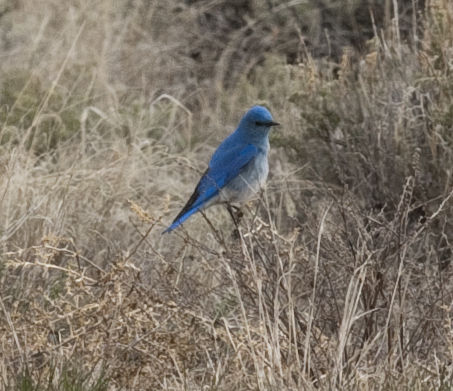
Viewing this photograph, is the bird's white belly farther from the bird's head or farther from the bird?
the bird's head

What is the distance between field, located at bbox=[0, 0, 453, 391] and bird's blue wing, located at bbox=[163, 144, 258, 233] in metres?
0.26

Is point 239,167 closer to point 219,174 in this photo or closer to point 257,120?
point 219,174

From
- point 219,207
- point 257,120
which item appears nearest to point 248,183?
point 257,120

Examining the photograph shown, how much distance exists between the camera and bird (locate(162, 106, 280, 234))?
5.19 metres

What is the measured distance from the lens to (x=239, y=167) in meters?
5.27

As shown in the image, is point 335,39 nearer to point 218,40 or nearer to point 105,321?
point 218,40

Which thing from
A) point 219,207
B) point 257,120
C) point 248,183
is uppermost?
point 257,120

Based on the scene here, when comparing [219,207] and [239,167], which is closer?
[239,167]

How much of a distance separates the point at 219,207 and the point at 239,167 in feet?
5.68

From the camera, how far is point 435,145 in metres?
5.98

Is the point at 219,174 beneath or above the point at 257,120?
beneath

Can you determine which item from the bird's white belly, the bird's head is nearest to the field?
the bird's white belly

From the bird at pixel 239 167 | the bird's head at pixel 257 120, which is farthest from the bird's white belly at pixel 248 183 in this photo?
the bird's head at pixel 257 120

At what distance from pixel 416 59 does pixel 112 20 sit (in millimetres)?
3616
